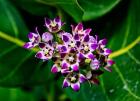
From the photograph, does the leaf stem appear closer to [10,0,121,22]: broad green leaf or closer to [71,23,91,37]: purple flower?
[10,0,121,22]: broad green leaf

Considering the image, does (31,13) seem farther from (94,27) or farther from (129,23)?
(129,23)

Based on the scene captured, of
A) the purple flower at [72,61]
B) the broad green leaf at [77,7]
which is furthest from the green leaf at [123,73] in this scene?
the purple flower at [72,61]

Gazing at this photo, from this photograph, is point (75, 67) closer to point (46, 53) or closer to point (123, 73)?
point (46, 53)

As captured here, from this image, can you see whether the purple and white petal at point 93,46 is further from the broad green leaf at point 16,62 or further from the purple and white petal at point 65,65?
the broad green leaf at point 16,62

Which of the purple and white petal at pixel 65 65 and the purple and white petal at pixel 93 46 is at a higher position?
the purple and white petal at pixel 93 46

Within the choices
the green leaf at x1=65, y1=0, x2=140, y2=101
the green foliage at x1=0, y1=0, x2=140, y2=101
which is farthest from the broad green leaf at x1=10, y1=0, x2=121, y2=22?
the green leaf at x1=65, y1=0, x2=140, y2=101

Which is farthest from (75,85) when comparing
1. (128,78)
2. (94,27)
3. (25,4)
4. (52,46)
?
(25,4)
